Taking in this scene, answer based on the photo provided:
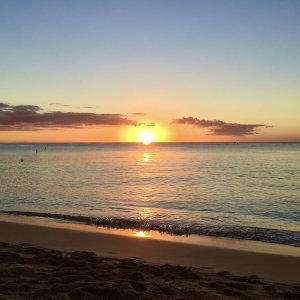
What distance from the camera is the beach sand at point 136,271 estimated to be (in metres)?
5.99

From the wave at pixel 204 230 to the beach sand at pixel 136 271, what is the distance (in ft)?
7.01

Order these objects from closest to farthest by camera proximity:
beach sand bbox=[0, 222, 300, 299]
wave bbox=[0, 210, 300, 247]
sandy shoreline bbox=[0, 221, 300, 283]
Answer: beach sand bbox=[0, 222, 300, 299], sandy shoreline bbox=[0, 221, 300, 283], wave bbox=[0, 210, 300, 247]

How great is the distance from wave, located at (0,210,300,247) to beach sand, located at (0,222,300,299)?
214cm

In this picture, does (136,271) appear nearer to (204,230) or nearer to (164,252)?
(164,252)

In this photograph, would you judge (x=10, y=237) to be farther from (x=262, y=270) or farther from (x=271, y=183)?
(x=271, y=183)

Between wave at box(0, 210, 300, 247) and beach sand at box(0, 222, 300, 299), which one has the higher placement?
beach sand at box(0, 222, 300, 299)

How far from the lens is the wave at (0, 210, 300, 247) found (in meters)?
12.2

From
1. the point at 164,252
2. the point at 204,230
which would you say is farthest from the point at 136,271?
the point at 204,230

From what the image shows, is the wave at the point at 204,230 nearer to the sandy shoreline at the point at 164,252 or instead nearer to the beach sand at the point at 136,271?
the sandy shoreline at the point at 164,252

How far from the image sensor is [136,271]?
7332 millimetres

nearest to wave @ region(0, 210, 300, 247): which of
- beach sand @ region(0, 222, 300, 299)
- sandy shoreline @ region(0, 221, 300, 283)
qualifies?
sandy shoreline @ region(0, 221, 300, 283)

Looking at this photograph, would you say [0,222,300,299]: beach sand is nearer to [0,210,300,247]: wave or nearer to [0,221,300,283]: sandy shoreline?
[0,221,300,283]: sandy shoreline

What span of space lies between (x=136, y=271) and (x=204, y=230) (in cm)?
651

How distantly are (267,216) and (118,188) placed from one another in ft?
44.1
